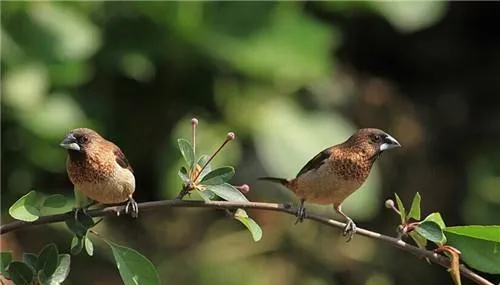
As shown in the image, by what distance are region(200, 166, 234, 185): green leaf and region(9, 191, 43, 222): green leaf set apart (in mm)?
175

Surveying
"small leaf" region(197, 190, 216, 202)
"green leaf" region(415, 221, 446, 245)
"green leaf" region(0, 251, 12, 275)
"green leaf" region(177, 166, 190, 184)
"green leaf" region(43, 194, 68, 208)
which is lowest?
"green leaf" region(0, 251, 12, 275)

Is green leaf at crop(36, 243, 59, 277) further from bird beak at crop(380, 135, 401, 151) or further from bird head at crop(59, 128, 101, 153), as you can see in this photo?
bird beak at crop(380, 135, 401, 151)

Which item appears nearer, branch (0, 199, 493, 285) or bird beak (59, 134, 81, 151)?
branch (0, 199, 493, 285)

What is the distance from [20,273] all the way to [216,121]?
197 centimetres

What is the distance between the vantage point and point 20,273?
101cm

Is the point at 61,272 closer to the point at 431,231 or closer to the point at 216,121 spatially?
the point at 431,231

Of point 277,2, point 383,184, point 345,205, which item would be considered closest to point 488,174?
point 383,184

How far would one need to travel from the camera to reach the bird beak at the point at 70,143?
1.06 meters

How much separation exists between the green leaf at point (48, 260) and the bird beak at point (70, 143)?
0.12m

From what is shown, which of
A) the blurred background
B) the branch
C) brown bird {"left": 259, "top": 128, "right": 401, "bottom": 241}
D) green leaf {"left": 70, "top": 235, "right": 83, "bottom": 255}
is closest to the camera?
the branch

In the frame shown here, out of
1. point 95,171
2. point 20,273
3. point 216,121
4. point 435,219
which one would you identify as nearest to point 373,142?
point 435,219

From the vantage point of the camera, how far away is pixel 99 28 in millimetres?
2914

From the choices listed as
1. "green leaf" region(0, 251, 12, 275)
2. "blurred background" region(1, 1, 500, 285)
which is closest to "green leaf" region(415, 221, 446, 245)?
"green leaf" region(0, 251, 12, 275)

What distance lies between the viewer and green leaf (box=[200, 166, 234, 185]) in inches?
39.1
